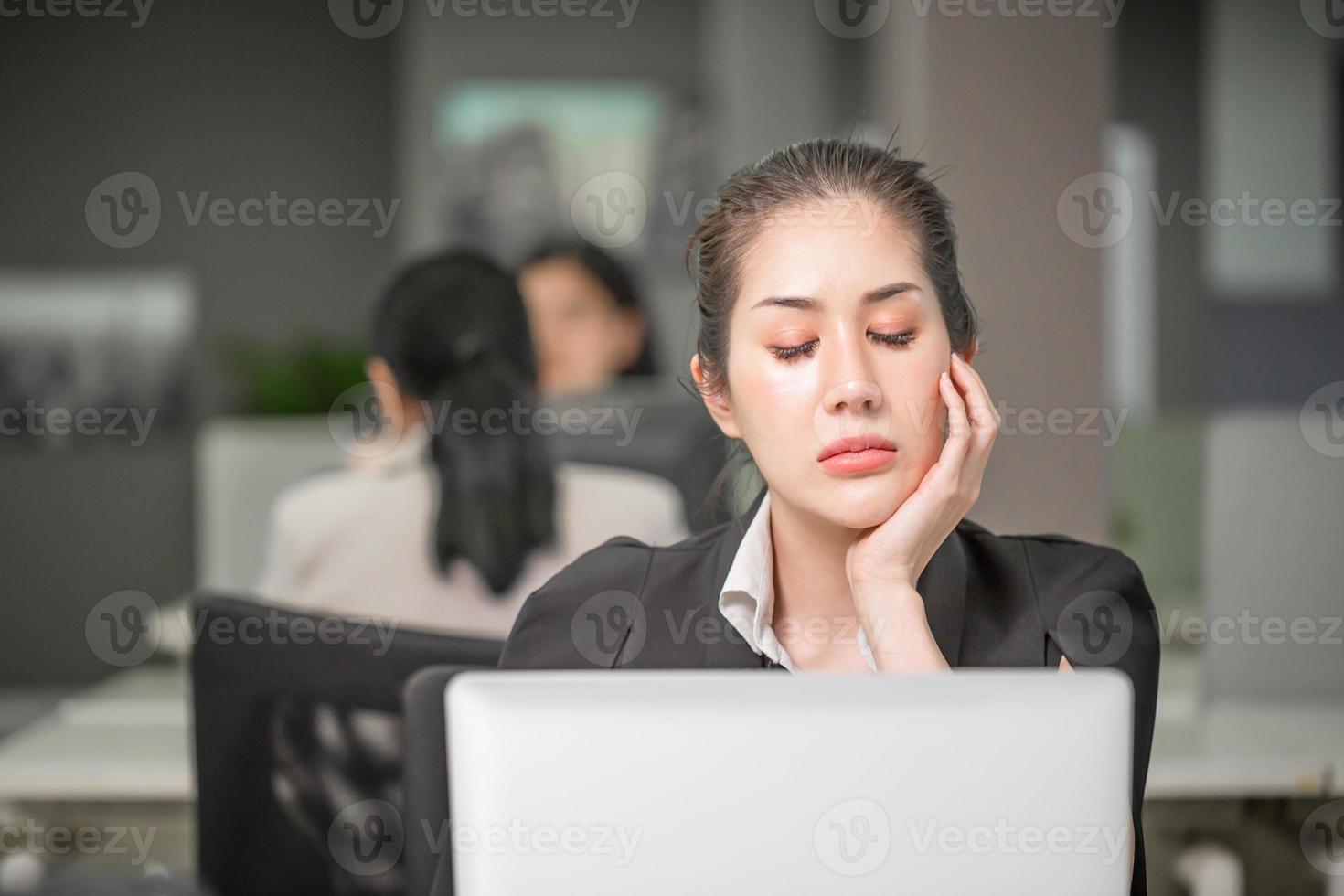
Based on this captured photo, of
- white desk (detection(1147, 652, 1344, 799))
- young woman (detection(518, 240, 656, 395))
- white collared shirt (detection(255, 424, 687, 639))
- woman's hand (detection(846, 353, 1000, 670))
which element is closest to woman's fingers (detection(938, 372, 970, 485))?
woman's hand (detection(846, 353, 1000, 670))

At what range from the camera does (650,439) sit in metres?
3.04

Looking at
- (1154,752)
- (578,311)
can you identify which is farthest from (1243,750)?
(578,311)

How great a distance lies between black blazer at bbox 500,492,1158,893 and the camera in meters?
1.12

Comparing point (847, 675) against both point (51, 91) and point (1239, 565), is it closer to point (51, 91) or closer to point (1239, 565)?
point (1239, 565)

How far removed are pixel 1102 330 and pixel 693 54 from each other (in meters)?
4.64

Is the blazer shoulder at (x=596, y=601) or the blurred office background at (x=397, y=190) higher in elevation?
the blurred office background at (x=397, y=190)

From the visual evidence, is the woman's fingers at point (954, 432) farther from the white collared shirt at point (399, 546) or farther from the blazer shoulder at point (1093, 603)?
the white collared shirt at point (399, 546)

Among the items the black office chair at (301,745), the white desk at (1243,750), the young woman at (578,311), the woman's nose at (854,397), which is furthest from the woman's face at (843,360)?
the young woman at (578,311)

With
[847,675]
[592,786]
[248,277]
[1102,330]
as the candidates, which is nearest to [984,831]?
[847,675]

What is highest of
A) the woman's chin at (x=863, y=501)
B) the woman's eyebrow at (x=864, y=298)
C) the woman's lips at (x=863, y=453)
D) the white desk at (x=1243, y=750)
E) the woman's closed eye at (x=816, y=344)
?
the woman's eyebrow at (x=864, y=298)

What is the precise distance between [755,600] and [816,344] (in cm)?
23

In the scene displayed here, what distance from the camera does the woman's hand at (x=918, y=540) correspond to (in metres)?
1.05

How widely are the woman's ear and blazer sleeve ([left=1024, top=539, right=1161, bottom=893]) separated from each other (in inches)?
11.4

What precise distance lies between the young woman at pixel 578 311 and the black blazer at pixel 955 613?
2.21 meters
